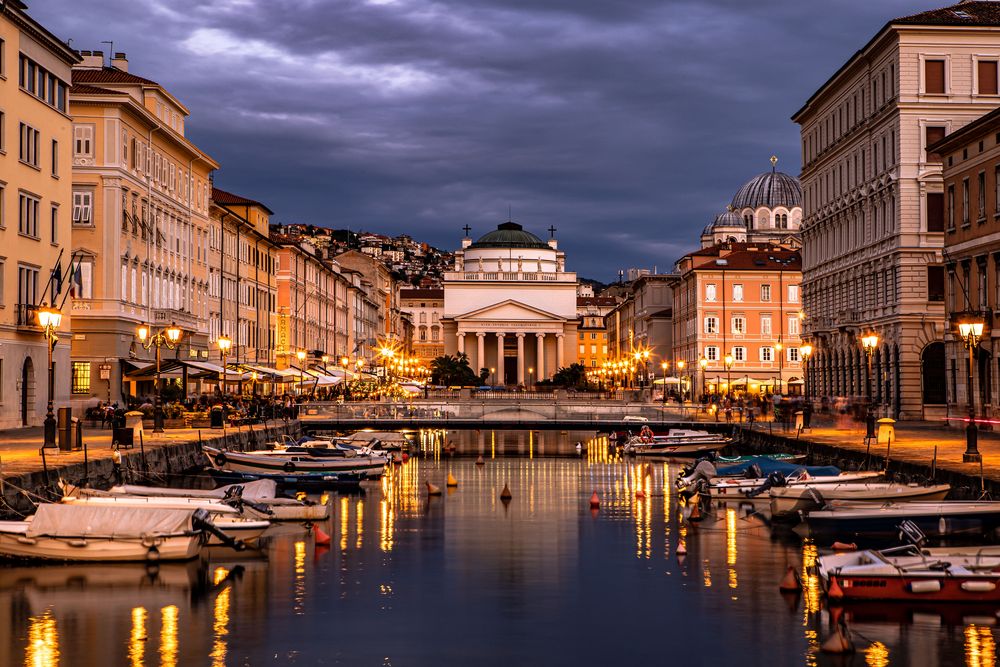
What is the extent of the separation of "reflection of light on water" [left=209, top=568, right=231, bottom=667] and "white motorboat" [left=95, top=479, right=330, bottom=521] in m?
5.35

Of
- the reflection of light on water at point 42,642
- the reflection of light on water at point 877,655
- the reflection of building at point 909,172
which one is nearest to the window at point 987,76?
the reflection of building at point 909,172

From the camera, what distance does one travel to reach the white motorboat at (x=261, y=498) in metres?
34.0

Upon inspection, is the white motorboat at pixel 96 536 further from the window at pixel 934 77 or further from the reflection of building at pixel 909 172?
the window at pixel 934 77

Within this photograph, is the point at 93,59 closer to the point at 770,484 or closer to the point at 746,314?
the point at 770,484

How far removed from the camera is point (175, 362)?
6619cm

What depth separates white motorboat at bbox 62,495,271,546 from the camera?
31658 millimetres

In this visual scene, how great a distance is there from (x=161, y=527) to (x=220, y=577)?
1828 millimetres

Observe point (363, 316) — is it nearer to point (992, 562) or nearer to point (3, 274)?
point (3, 274)

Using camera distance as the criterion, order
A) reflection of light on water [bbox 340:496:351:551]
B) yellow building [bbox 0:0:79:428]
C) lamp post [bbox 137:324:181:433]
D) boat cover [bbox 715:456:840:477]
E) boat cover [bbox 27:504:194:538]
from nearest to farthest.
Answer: boat cover [bbox 27:504:194:538]
reflection of light on water [bbox 340:496:351:551]
boat cover [bbox 715:456:840:477]
yellow building [bbox 0:0:79:428]
lamp post [bbox 137:324:181:433]

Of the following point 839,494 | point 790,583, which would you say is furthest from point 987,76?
point 790,583

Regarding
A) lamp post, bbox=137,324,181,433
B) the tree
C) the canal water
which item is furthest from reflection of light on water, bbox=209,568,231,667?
the tree

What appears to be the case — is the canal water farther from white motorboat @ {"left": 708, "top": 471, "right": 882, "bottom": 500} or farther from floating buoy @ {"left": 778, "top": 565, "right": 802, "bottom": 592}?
white motorboat @ {"left": 708, "top": 471, "right": 882, "bottom": 500}

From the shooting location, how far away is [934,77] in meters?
71.8

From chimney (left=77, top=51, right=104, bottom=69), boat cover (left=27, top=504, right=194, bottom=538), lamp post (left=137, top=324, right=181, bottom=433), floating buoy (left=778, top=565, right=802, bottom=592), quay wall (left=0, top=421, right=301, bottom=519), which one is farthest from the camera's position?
chimney (left=77, top=51, right=104, bottom=69)
